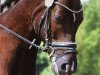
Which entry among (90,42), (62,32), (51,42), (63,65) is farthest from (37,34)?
(90,42)

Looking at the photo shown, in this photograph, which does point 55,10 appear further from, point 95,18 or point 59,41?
point 95,18

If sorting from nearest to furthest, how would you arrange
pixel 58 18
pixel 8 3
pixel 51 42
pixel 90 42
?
pixel 58 18 → pixel 51 42 → pixel 8 3 → pixel 90 42

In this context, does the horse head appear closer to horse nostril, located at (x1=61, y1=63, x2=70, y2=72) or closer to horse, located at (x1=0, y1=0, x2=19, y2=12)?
horse nostril, located at (x1=61, y1=63, x2=70, y2=72)

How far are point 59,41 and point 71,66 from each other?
12.5 inches

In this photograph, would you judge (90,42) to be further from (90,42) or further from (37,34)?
(37,34)

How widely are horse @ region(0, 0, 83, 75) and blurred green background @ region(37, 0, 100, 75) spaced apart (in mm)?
46101

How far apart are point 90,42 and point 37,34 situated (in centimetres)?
5144

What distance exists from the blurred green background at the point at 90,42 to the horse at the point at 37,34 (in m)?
46.1

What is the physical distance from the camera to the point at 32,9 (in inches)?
291

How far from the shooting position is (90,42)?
5856 cm

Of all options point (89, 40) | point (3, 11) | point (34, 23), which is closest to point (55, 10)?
point (34, 23)

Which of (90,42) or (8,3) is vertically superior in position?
(8,3)

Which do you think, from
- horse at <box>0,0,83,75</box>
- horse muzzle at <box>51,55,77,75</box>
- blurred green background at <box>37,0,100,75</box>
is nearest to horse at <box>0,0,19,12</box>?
horse at <box>0,0,83,75</box>

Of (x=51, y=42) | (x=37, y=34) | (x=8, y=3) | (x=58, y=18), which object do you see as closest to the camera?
(x=58, y=18)
